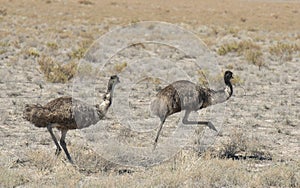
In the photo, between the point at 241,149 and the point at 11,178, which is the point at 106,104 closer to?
the point at 11,178

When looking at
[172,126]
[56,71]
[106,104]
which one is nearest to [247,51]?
[56,71]

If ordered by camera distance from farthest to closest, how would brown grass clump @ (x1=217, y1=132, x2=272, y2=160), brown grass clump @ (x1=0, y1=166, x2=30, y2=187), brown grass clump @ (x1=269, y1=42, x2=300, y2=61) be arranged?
brown grass clump @ (x1=269, y1=42, x2=300, y2=61), brown grass clump @ (x1=217, y1=132, x2=272, y2=160), brown grass clump @ (x1=0, y1=166, x2=30, y2=187)

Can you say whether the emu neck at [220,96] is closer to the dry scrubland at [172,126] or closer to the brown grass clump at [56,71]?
the dry scrubland at [172,126]

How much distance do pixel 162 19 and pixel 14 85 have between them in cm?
3762

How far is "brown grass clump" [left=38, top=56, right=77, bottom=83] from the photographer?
19.1 meters

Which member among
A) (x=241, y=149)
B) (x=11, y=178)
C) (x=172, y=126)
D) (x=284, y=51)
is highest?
(x=11, y=178)

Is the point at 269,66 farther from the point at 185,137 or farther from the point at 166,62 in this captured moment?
the point at 185,137

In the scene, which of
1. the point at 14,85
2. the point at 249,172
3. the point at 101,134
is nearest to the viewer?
the point at 249,172

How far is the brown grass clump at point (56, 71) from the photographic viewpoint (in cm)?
1908

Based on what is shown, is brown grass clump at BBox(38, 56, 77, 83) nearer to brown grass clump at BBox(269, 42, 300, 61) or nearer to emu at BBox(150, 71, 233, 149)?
emu at BBox(150, 71, 233, 149)

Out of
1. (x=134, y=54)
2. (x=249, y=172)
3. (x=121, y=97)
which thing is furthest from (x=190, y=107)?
(x=134, y=54)

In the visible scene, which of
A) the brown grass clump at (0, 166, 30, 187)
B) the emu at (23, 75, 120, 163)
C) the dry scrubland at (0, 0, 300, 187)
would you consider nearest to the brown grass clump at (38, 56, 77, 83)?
the dry scrubland at (0, 0, 300, 187)

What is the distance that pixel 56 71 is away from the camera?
20328 millimetres

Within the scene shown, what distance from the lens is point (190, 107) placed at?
10.0 m
